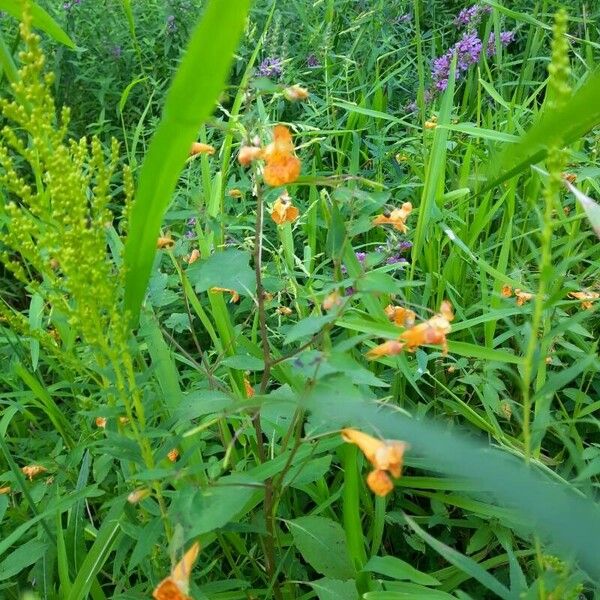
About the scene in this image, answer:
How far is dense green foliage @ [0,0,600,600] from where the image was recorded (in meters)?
0.72

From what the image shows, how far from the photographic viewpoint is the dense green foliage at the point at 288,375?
72 cm

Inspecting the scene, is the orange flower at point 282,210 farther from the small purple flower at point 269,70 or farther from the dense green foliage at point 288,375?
the small purple flower at point 269,70

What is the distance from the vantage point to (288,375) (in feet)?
3.85

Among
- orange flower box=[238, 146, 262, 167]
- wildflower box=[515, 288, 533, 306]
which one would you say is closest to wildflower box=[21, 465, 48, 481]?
orange flower box=[238, 146, 262, 167]

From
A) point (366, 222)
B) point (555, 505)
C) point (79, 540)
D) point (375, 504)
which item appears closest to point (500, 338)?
point (375, 504)

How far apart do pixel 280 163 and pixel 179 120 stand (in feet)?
0.51

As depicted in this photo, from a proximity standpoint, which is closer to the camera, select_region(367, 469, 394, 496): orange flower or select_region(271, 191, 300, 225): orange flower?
select_region(367, 469, 394, 496): orange flower

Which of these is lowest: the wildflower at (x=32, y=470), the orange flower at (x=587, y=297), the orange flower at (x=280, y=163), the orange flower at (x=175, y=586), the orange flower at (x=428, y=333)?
the wildflower at (x=32, y=470)

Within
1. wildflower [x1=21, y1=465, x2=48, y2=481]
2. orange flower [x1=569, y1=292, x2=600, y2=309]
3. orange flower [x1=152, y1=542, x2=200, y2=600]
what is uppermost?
orange flower [x1=152, y1=542, x2=200, y2=600]

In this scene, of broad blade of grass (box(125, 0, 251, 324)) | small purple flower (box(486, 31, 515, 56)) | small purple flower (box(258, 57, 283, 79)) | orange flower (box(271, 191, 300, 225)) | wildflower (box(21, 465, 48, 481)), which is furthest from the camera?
small purple flower (box(486, 31, 515, 56))

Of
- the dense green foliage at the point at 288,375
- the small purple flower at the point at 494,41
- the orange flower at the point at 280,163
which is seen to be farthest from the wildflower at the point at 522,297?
the small purple flower at the point at 494,41

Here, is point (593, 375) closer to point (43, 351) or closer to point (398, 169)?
point (398, 169)

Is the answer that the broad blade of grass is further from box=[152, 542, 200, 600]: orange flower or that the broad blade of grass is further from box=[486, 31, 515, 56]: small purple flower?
box=[486, 31, 515, 56]: small purple flower

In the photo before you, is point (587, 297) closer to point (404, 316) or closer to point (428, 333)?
point (404, 316)
